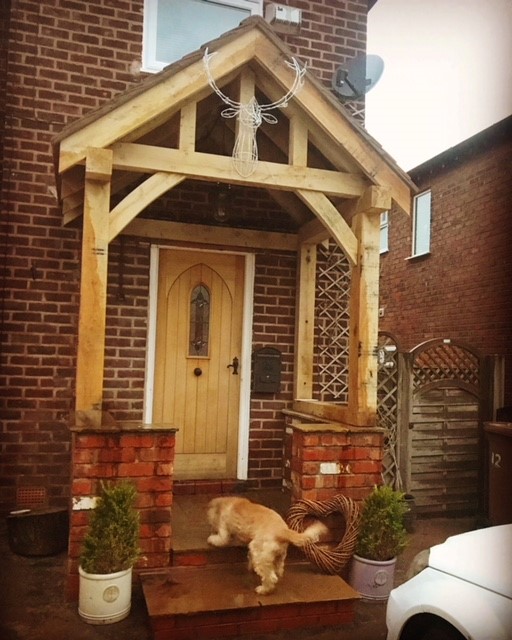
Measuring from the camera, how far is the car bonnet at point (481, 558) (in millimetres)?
2309

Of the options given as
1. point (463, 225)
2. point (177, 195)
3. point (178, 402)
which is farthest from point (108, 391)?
point (463, 225)

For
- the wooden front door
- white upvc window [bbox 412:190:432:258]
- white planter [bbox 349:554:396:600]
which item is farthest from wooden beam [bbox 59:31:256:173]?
white upvc window [bbox 412:190:432:258]

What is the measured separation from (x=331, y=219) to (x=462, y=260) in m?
4.26

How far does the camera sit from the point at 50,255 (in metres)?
5.14

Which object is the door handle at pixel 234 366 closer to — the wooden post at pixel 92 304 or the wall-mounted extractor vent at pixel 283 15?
the wooden post at pixel 92 304

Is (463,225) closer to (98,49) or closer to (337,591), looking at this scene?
(98,49)

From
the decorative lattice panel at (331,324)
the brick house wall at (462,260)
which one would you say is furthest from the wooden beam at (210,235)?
the brick house wall at (462,260)

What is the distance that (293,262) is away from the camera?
5.78 metres

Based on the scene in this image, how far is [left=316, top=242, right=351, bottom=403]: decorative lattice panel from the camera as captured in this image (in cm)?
578

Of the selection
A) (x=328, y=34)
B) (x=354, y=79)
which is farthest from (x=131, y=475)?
(x=328, y=34)

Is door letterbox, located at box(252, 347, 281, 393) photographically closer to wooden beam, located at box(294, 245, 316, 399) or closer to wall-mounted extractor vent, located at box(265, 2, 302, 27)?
wooden beam, located at box(294, 245, 316, 399)

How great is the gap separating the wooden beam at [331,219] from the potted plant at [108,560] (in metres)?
2.38

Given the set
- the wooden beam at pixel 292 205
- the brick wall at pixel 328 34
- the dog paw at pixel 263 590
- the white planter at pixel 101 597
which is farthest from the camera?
the brick wall at pixel 328 34

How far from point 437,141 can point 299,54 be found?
2.32 metres
